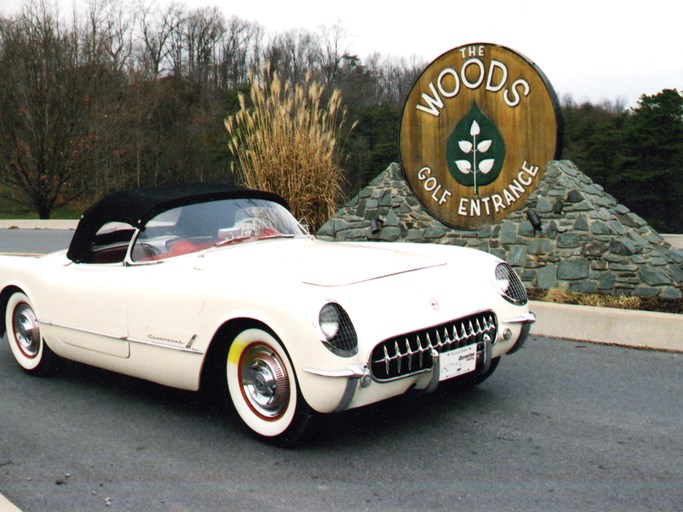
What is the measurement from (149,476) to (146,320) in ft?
3.43

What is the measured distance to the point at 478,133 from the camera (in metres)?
9.13

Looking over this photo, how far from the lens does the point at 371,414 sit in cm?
439

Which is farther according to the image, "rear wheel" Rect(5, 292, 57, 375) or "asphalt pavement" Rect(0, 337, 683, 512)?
"rear wheel" Rect(5, 292, 57, 375)

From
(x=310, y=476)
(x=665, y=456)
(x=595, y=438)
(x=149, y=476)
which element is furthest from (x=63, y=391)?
(x=665, y=456)

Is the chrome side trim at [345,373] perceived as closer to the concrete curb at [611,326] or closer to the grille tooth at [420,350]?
the grille tooth at [420,350]

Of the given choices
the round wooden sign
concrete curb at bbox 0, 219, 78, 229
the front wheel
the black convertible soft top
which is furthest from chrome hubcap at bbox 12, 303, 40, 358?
concrete curb at bbox 0, 219, 78, 229

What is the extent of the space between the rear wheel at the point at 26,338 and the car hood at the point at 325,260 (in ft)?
A: 5.43

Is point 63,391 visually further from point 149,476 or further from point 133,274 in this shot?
point 149,476

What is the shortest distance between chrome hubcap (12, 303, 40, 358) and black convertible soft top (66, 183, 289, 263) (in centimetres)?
56

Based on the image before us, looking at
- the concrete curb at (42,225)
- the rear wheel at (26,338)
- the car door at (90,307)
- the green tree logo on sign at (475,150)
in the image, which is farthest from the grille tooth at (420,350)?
the concrete curb at (42,225)

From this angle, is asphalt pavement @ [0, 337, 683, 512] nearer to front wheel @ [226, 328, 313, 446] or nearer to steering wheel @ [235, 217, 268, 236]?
front wheel @ [226, 328, 313, 446]

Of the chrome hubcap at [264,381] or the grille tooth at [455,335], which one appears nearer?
the chrome hubcap at [264,381]

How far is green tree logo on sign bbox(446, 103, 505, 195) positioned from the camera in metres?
8.98

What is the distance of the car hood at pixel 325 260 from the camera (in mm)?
3859
